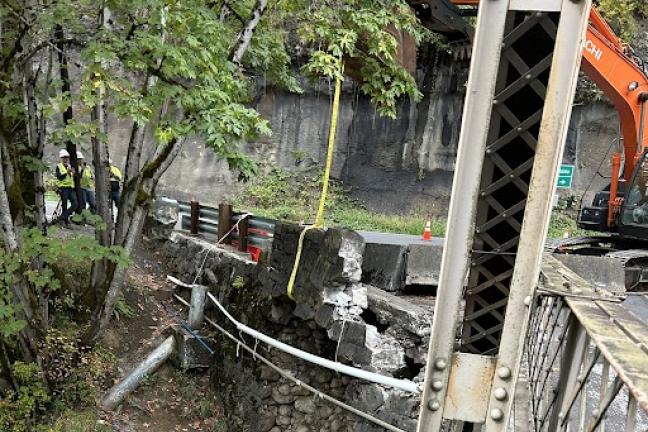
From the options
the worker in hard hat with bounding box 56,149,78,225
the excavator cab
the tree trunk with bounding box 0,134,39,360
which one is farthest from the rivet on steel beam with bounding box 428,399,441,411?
the excavator cab

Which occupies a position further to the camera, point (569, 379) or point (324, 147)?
point (324, 147)

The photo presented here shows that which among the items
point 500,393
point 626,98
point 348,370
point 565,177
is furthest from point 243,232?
point 500,393

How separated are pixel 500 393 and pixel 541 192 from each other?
960mm

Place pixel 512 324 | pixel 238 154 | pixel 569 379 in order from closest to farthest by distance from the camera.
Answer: pixel 569 379 < pixel 512 324 < pixel 238 154

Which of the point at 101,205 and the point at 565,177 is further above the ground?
the point at 565,177

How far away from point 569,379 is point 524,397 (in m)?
0.90

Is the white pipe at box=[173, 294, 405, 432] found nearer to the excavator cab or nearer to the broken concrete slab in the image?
the broken concrete slab

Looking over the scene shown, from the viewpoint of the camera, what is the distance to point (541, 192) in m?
2.29

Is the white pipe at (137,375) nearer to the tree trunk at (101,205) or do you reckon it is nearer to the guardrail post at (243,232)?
the tree trunk at (101,205)

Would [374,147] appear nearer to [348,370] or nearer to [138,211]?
[138,211]

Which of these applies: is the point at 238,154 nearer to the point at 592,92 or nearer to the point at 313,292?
the point at 313,292

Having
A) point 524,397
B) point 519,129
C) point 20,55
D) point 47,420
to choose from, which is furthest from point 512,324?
point 47,420

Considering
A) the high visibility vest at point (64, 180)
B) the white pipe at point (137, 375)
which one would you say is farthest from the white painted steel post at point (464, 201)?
the high visibility vest at point (64, 180)

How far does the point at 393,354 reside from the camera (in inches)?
231
